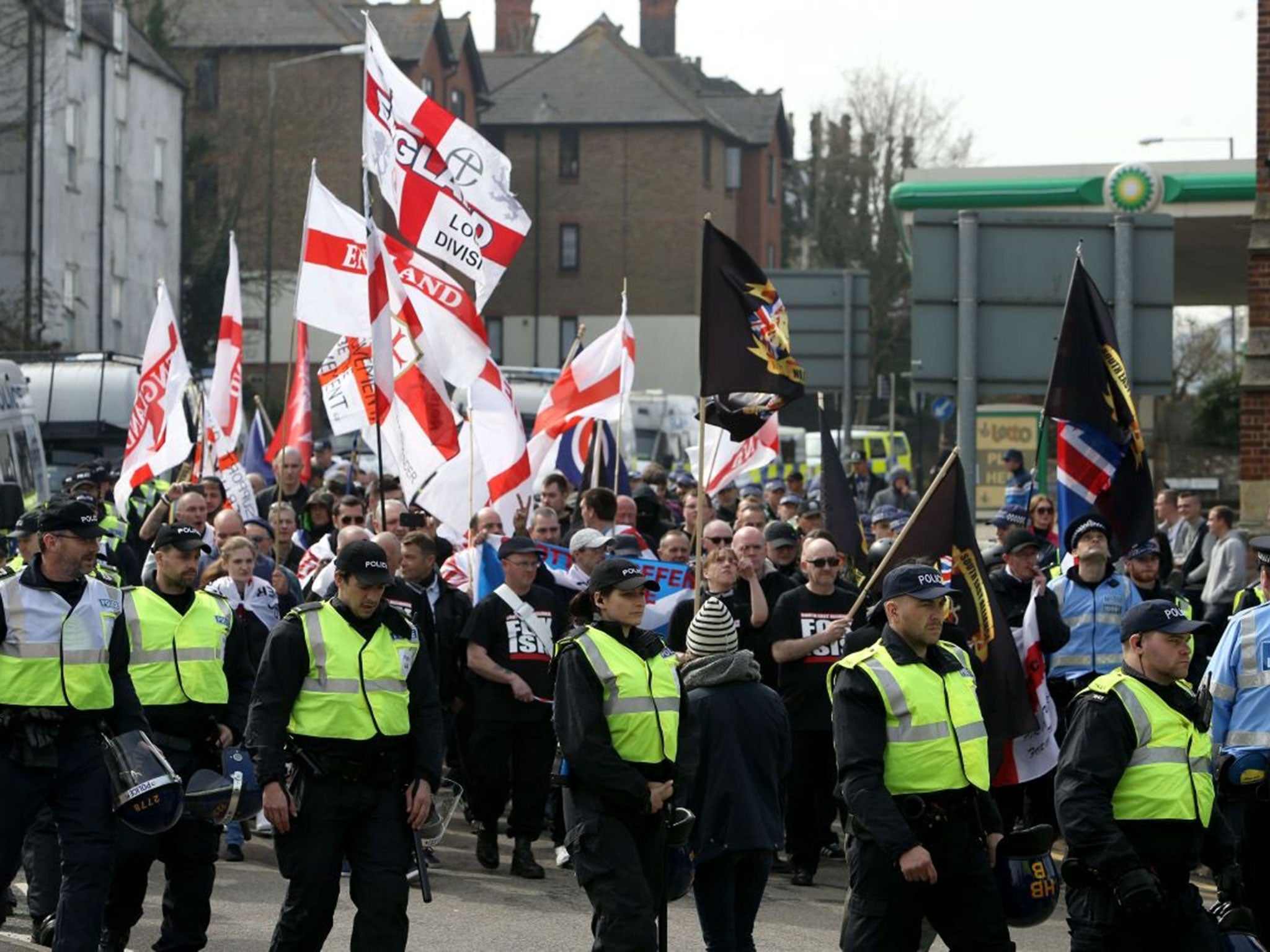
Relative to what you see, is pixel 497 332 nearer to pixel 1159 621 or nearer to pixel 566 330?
pixel 566 330

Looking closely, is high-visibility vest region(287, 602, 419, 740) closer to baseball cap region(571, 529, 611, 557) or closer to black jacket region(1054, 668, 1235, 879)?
black jacket region(1054, 668, 1235, 879)

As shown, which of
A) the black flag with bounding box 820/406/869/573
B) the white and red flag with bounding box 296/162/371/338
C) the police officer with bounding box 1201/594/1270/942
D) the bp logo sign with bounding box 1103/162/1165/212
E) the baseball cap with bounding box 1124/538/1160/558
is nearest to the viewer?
the police officer with bounding box 1201/594/1270/942

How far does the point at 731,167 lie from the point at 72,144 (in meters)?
35.2

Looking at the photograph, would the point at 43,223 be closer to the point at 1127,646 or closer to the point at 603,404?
the point at 603,404

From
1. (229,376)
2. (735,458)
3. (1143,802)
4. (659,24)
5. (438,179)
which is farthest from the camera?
(659,24)

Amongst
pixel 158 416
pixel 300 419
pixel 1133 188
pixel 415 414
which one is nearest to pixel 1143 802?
pixel 415 414

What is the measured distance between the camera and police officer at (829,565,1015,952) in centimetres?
749

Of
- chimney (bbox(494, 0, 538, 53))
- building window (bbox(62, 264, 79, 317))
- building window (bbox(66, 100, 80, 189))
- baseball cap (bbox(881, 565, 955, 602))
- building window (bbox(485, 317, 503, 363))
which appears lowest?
baseball cap (bbox(881, 565, 955, 602))

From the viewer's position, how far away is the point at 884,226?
63312 millimetres

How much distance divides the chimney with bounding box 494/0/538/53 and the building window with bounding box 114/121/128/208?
3527 cm

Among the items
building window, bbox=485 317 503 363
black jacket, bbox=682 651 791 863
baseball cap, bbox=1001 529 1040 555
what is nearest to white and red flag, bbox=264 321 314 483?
baseball cap, bbox=1001 529 1040 555

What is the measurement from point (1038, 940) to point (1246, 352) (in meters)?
9.68

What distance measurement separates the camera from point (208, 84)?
6519 cm

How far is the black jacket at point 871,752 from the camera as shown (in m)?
7.31
